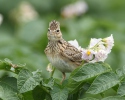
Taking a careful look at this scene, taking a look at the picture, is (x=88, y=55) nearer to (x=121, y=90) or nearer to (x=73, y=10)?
(x=121, y=90)

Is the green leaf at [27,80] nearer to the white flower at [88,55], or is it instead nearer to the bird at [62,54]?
the white flower at [88,55]

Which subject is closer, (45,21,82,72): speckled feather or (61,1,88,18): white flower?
(45,21,82,72): speckled feather

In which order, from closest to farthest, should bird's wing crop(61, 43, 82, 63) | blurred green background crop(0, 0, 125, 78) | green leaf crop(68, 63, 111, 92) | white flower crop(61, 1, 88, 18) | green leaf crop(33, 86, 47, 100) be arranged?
1. green leaf crop(68, 63, 111, 92)
2. green leaf crop(33, 86, 47, 100)
3. bird's wing crop(61, 43, 82, 63)
4. blurred green background crop(0, 0, 125, 78)
5. white flower crop(61, 1, 88, 18)

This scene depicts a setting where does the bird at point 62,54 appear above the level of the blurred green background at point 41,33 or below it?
below

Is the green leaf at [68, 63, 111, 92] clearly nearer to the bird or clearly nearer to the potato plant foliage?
the potato plant foliage

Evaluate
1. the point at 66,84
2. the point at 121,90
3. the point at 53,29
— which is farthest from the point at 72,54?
the point at 121,90

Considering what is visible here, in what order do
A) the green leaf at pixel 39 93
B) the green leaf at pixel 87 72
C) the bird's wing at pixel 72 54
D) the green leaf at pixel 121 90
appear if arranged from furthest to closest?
the bird's wing at pixel 72 54
the green leaf at pixel 39 93
the green leaf at pixel 87 72
the green leaf at pixel 121 90

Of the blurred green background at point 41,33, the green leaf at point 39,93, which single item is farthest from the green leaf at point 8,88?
the blurred green background at point 41,33

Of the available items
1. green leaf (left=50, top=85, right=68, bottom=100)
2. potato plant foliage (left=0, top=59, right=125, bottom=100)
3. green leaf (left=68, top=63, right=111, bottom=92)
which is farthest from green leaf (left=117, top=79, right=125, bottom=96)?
green leaf (left=50, top=85, right=68, bottom=100)
